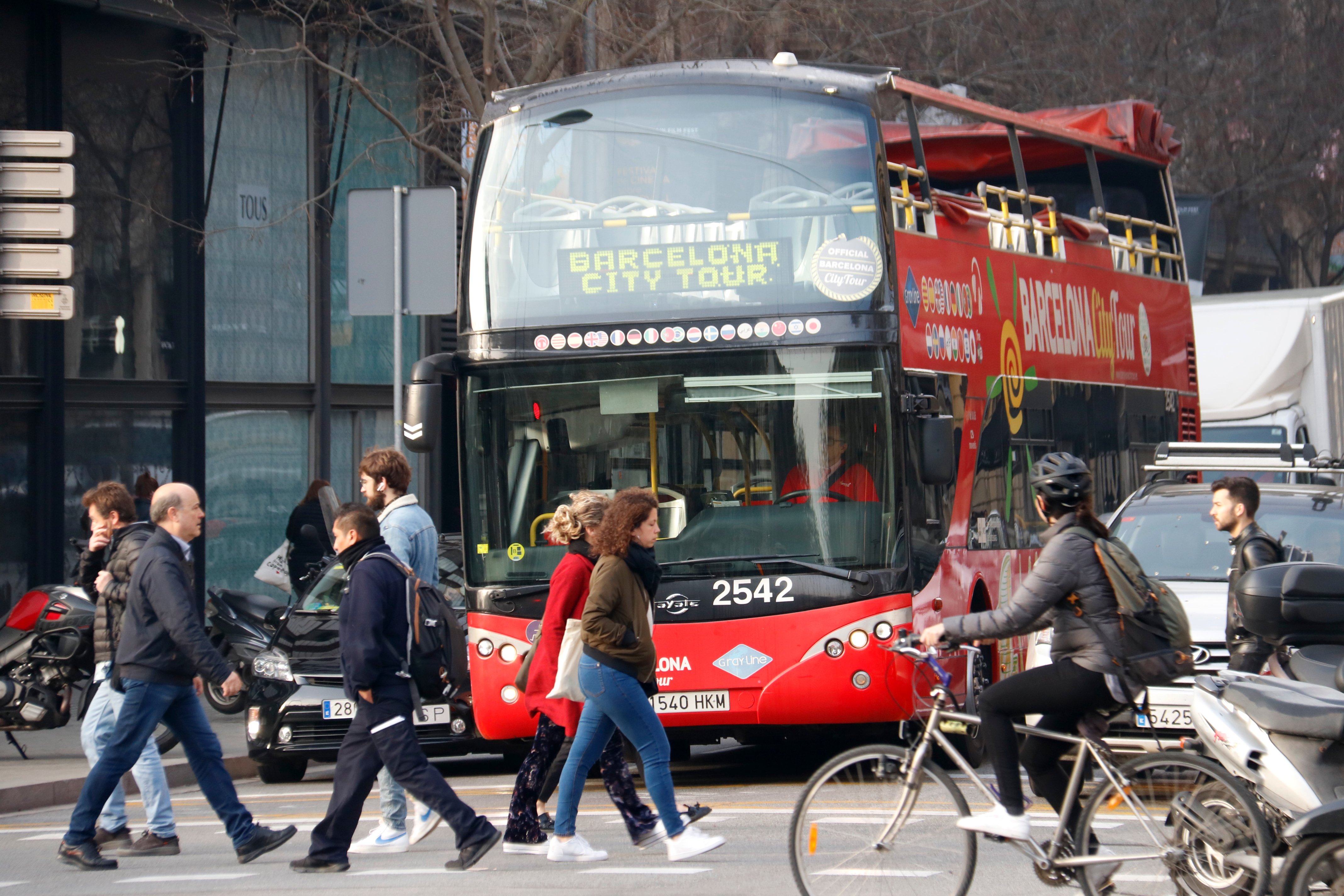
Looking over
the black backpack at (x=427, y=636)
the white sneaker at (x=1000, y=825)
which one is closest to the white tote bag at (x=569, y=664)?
the black backpack at (x=427, y=636)

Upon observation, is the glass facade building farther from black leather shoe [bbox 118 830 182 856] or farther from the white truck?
the white truck

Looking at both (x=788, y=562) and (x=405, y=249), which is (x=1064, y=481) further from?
(x=405, y=249)

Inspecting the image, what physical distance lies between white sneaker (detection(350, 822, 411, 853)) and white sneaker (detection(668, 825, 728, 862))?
1.42 metres

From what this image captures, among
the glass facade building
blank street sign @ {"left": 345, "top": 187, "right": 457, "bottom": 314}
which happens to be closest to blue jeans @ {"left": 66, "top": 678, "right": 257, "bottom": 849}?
blank street sign @ {"left": 345, "top": 187, "right": 457, "bottom": 314}

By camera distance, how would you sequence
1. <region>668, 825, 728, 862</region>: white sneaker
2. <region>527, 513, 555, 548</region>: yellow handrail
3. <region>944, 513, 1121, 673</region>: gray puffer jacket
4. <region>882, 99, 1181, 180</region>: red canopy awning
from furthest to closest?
<region>882, 99, 1181, 180</region>: red canopy awning
<region>527, 513, 555, 548</region>: yellow handrail
<region>668, 825, 728, 862</region>: white sneaker
<region>944, 513, 1121, 673</region>: gray puffer jacket

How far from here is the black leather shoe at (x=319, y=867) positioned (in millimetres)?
7828

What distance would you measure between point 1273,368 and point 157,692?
14.8 metres

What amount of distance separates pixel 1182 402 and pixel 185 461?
29.3ft

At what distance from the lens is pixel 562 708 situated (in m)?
8.21

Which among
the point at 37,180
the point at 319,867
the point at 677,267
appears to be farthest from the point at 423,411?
the point at 37,180

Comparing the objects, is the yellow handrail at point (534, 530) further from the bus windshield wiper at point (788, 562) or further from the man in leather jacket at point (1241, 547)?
the man in leather jacket at point (1241, 547)

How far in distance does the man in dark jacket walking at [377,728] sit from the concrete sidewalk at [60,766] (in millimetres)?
2395

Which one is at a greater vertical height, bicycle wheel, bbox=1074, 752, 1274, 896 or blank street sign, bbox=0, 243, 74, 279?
blank street sign, bbox=0, 243, 74, 279

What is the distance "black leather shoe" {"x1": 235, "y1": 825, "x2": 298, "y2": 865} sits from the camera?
808cm
